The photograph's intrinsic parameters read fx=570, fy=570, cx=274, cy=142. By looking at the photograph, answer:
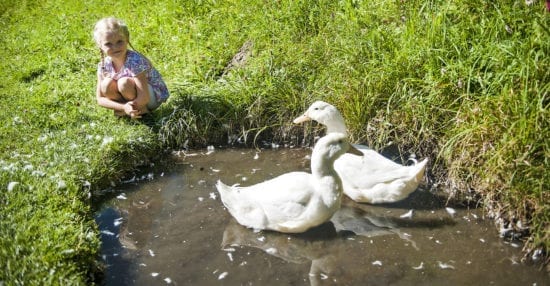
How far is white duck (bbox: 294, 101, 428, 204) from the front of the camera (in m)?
4.73

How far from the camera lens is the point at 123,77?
615 centimetres

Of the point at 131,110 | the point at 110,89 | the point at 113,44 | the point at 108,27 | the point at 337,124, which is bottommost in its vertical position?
the point at 131,110

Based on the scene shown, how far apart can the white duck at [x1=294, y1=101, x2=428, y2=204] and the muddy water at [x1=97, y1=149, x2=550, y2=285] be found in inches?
6.0

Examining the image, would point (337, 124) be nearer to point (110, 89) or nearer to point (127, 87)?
point (127, 87)

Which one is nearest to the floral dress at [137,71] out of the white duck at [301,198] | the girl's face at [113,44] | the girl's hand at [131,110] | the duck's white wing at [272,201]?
the girl's face at [113,44]

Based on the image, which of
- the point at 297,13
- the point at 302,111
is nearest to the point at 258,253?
the point at 302,111

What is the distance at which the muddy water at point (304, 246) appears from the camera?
411cm

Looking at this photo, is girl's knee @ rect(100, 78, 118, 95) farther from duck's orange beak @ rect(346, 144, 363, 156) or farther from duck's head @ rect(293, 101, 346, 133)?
duck's orange beak @ rect(346, 144, 363, 156)

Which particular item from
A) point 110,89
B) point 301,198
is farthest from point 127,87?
point 301,198

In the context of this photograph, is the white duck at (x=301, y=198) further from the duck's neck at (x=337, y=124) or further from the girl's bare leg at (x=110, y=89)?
the girl's bare leg at (x=110, y=89)

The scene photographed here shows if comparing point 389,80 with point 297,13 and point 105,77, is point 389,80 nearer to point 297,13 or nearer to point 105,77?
point 297,13

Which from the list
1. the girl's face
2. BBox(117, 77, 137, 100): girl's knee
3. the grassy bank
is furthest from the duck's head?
the girl's face

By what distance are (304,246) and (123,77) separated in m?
2.92

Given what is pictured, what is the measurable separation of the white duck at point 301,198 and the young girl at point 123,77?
2.10 m
